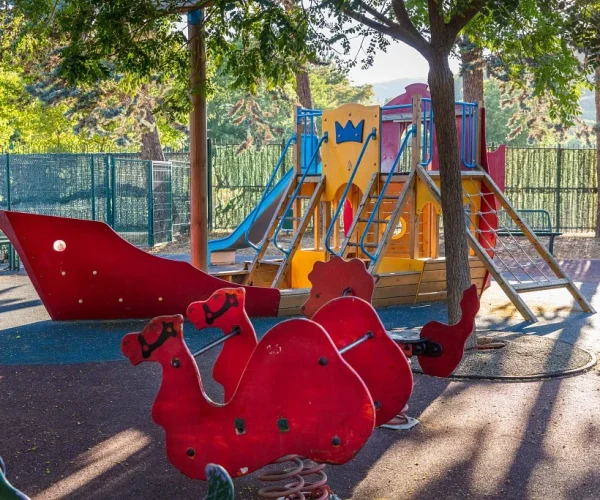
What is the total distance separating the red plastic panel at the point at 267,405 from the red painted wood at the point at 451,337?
170 centimetres

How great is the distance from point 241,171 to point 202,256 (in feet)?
47.7

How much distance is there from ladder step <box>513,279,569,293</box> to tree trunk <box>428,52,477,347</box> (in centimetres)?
246

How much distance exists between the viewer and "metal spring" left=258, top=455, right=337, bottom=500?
174 inches

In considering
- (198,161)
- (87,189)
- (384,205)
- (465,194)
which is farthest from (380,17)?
(87,189)

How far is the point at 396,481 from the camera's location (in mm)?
4770

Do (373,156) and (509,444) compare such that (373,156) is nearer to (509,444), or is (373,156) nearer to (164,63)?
(164,63)

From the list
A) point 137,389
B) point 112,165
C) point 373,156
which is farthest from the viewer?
point 112,165

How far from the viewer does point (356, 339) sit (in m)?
5.10

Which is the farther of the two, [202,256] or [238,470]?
[202,256]

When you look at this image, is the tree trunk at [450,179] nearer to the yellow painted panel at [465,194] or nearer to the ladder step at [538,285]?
the ladder step at [538,285]

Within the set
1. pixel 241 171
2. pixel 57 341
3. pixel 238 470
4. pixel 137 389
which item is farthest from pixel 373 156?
pixel 241 171

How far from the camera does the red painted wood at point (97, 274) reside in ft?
30.3

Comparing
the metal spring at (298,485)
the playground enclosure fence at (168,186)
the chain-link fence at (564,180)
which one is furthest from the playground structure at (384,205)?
the chain-link fence at (564,180)

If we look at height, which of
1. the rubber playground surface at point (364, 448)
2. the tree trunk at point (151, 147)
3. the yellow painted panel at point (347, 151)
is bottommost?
the rubber playground surface at point (364, 448)
